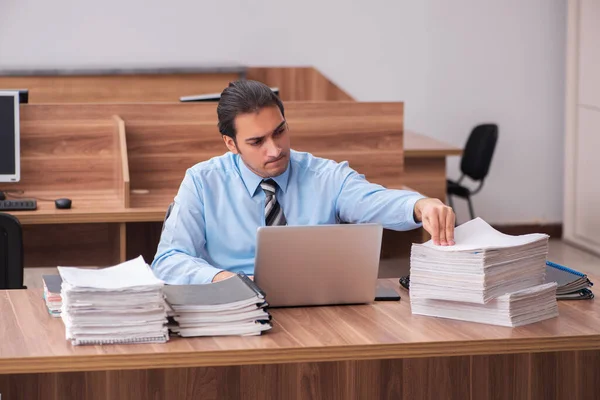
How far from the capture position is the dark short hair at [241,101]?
101 inches

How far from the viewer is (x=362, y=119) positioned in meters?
4.08

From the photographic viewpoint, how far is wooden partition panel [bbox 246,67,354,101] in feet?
20.6

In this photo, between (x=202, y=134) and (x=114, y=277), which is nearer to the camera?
(x=114, y=277)

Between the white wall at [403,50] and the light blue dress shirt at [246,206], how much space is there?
3.58 metres

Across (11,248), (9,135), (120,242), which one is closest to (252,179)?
(11,248)

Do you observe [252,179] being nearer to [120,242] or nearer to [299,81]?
[120,242]

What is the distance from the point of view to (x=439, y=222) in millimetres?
2201

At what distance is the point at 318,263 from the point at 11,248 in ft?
4.44

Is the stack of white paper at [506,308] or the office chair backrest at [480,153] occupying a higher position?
the office chair backrest at [480,153]

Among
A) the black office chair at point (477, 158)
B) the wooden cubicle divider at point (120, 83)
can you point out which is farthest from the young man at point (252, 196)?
the black office chair at point (477, 158)

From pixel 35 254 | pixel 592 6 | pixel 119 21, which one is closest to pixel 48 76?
pixel 119 21

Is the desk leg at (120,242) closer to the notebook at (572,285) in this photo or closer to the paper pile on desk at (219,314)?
the paper pile on desk at (219,314)

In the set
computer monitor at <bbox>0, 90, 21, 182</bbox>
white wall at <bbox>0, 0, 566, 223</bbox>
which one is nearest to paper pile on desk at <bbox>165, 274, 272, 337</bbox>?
computer monitor at <bbox>0, 90, 21, 182</bbox>

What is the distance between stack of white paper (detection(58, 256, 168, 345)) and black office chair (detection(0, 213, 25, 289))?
48.7 inches
